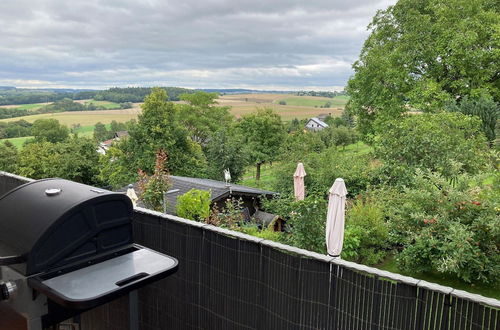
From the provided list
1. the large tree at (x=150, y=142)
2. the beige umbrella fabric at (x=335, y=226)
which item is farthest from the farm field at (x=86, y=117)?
the beige umbrella fabric at (x=335, y=226)

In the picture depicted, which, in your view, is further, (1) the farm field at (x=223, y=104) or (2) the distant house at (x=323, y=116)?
(2) the distant house at (x=323, y=116)

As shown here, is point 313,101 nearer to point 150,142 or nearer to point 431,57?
point 150,142

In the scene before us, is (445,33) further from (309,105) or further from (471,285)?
(309,105)

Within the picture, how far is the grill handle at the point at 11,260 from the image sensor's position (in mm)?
1779

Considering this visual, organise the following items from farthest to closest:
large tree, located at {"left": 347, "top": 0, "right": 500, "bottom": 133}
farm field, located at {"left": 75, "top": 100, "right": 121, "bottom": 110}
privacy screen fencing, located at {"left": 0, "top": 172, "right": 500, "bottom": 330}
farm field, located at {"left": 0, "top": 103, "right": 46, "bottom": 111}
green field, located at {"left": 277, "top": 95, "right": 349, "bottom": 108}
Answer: green field, located at {"left": 277, "top": 95, "right": 349, "bottom": 108} → farm field, located at {"left": 75, "top": 100, "right": 121, "bottom": 110} → farm field, located at {"left": 0, "top": 103, "right": 46, "bottom": 111} → large tree, located at {"left": 347, "top": 0, "right": 500, "bottom": 133} → privacy screen fencing, located at {"left": 0, "top": 172, "right": 500, "bottom": 330}

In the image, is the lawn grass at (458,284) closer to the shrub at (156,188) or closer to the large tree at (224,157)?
the shrub at (156,188)

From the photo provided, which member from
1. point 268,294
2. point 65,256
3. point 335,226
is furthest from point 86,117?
point 268,294

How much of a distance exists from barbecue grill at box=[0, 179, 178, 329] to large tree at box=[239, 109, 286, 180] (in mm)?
26459

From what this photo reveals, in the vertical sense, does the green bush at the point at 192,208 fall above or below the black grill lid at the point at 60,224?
below

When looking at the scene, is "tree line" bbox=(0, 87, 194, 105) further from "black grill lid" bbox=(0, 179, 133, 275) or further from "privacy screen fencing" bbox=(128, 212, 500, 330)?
"black grill lid" bbox=(0, 179, 133, 275)

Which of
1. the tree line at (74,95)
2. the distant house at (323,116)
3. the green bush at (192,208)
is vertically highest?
the tree line at (74,95)

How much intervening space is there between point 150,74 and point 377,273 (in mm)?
49828

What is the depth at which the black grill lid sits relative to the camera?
1853mm

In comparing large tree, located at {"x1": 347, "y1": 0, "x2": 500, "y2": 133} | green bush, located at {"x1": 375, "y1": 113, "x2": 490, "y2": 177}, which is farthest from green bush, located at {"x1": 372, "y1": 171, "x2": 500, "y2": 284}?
large tree, located at {"x1": 347, "y1": 0, "x2": 500, "y2": 133}
